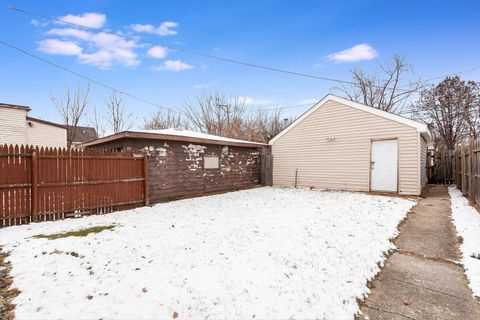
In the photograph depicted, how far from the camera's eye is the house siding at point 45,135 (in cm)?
1709

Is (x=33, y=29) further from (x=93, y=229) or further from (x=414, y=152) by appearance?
(x=414, y=152)

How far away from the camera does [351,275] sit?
3291mm

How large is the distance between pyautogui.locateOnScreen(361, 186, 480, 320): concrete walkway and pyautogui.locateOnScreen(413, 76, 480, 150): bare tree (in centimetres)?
2113

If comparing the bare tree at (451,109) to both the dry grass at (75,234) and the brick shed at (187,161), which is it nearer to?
the brick shed at (187,161)

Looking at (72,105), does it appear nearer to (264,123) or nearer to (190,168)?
(190,168)

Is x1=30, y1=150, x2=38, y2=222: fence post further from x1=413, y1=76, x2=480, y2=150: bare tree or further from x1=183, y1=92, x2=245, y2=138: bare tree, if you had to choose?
x1=413, y1=76, x2=480, y2=150: bare tree

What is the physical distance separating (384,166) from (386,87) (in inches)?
723

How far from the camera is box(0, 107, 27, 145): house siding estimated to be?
1438 cm

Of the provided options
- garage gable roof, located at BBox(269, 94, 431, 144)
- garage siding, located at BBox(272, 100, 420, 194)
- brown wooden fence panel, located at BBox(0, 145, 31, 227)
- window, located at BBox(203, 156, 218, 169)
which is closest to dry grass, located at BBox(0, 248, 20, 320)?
brown wooden fence panel, located at BBox(0, 145, 31, 227)

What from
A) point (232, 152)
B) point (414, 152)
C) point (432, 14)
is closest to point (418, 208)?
point (414, 152)

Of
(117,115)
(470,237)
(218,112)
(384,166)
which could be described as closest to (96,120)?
(117,115)

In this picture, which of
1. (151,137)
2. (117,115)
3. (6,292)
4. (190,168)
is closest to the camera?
(6,292)

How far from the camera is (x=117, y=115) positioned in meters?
23.1

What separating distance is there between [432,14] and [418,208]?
9.90m
